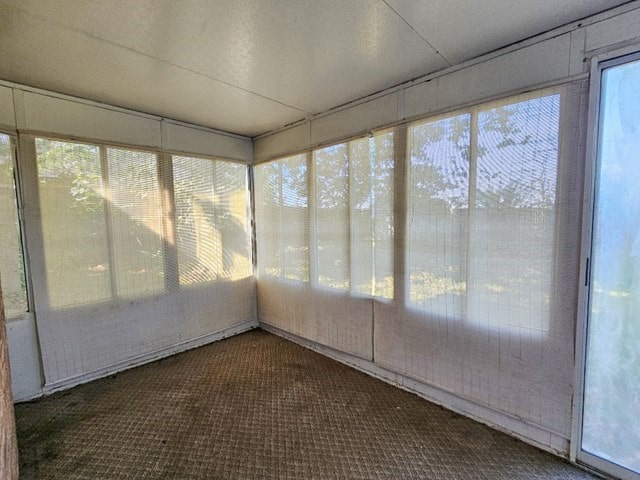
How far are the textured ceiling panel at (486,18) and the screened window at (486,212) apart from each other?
1.15 feet

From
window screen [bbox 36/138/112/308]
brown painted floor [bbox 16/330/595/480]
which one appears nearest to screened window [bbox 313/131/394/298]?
brown painted floor [bbox 16/330/595/480]

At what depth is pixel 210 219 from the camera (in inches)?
125

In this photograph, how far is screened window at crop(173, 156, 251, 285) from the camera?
9.71 ft

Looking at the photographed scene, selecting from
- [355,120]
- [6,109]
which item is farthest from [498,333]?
[6,109]

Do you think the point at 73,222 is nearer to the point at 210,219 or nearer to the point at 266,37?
the point at 210,219

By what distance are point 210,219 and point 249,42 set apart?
1935 millimetres

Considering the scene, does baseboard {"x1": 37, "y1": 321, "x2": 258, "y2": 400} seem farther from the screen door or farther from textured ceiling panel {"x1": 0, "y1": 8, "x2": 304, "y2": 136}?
the screen door

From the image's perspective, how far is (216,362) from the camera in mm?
2803

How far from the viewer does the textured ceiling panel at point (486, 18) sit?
1.36 metres

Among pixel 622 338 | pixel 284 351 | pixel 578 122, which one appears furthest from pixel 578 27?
pixel 284 351

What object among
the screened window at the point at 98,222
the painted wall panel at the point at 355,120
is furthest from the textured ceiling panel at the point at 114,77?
the screened window at the point at 98,222

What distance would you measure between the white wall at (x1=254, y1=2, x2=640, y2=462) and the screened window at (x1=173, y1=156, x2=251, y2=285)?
1385 mm

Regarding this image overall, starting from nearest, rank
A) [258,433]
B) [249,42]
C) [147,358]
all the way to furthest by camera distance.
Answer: [249,42] < [258,433] < [147,358]

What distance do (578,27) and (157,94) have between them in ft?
8.79
